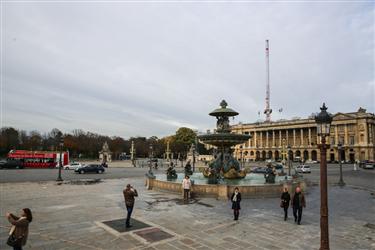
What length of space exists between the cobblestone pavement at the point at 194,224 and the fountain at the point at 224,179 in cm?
92

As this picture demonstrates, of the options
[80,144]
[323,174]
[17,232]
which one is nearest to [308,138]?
[80,144]

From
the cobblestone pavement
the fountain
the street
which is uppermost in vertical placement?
the fountain

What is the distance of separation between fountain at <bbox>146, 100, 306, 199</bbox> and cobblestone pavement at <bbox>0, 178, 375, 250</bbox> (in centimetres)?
92

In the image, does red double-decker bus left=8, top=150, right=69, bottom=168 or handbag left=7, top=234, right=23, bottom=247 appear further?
red double-decker bus left=8, top=150, right=69, bottom=168

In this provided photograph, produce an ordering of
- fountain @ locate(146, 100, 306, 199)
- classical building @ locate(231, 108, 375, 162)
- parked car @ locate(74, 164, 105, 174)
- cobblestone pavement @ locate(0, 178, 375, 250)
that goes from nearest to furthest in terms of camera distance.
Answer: cobblestone pavement @ locate(0, 178, 375, 250) < fountain @ locate(146, 100, 306, 199) < parked car @ locate(74, 164, 105, 174) < classical building @ locate(231, 108, 375, 162)

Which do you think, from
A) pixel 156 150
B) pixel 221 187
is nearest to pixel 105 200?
pixel 221 187

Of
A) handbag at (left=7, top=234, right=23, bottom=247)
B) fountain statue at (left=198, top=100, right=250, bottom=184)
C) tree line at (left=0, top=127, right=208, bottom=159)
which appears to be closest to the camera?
handbag at (left=7, top=234, right=23, bottom=247)

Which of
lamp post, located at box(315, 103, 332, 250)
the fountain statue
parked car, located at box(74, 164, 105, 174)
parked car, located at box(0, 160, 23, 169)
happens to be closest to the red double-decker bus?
parked car, located at box(0, 160, 23, 169)

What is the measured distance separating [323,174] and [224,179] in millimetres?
15136

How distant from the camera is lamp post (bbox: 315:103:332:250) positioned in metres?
7.27

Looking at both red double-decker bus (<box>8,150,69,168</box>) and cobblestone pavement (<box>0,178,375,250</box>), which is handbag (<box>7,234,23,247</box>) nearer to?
cobblestone pavement (<box>0,178,375,250</box>)

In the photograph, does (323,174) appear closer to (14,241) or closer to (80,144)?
(14,241)

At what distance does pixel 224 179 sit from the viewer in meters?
22.2

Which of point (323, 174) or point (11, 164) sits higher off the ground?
point (323, 174)
